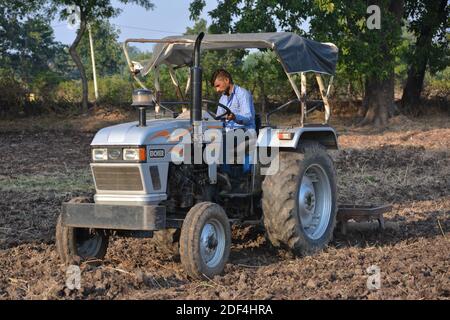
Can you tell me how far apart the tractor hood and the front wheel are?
682mm

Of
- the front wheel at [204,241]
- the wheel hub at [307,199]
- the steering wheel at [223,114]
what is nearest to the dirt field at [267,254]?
the front wheel at [204,241]

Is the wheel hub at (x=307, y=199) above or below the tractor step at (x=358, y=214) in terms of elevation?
above

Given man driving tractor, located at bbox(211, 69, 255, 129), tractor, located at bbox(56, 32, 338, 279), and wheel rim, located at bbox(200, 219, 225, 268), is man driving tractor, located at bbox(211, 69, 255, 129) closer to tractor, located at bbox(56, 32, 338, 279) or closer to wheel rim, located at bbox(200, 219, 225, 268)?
tractor, located at bbox(56, 32, 338, 279)

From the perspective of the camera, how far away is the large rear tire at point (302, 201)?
666 cm

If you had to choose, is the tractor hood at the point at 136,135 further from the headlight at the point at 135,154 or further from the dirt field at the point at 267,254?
the dirt field at the point at 267,254

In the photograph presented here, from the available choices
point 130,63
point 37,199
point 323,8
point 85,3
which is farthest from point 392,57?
point 130,63

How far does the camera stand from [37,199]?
1030 centimetres

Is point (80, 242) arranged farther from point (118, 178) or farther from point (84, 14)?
point (84, 14)

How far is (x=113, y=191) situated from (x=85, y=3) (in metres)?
20.7

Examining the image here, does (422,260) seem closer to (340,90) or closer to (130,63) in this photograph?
(130,63)

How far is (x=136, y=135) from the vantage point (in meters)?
6.01

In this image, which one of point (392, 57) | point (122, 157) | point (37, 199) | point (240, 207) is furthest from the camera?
point (392, 57)

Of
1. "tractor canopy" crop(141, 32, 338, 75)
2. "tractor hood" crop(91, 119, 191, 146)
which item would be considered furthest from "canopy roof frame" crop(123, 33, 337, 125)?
"tractor hood" crop(91, 119, 191, 146)

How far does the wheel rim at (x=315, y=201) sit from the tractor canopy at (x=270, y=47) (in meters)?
1.07
